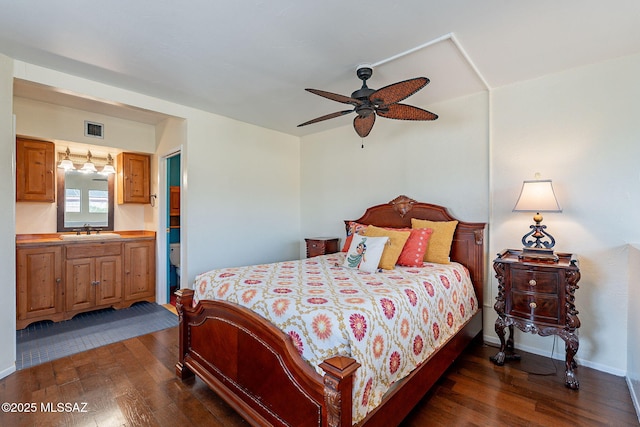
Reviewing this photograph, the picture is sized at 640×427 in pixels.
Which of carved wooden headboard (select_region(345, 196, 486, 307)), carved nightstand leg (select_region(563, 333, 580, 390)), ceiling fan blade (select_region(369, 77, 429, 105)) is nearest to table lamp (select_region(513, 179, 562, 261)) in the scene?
carved wooden headboard (select_region(345, 196, 486, 307))

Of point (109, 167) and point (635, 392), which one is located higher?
point (109, 167)

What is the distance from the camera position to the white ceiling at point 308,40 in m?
1.84

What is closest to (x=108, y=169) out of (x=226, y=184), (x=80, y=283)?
(x=80, y=283)

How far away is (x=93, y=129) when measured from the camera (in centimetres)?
389

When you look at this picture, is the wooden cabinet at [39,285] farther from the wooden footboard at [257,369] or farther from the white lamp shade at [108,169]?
the wooden footboard at [257,369]

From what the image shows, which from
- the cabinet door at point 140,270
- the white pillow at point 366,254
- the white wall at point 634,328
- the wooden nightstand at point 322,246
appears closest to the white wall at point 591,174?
the white wall at point 634,328

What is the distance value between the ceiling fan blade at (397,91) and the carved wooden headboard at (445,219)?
1.49 m

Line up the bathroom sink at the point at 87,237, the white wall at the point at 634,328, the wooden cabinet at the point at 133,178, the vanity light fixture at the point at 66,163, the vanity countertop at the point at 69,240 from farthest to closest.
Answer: the wooden cabinet at the point at 133,178 < the vanity light fixture at the point at 66,163 < the bathroom sink at the point at 87,237 < the vanity countertop at the point at 69,240 < the white wall at the point at 634,328

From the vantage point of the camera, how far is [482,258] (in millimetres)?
2967

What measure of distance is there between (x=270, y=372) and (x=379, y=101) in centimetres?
199

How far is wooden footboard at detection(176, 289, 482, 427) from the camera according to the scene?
1278mm

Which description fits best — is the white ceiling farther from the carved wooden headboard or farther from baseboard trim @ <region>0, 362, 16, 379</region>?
baseboard trim @ <region>0, 362, 16, 379</region>

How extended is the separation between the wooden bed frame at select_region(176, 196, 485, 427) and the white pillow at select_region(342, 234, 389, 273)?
82cm

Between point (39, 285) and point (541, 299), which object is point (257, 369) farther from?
point (39, 285)
